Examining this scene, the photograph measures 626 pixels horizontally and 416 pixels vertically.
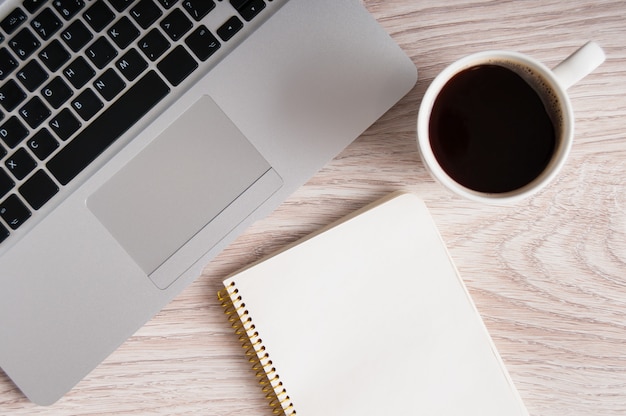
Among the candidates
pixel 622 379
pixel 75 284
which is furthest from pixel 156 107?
pixel 622 379

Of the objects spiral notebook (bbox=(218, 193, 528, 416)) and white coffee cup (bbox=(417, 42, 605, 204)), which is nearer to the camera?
white coffee cup (bbox=(417, 42, 605, 204))

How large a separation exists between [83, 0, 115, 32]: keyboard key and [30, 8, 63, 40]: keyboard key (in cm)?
3

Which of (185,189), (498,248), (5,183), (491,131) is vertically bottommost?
(498,248)

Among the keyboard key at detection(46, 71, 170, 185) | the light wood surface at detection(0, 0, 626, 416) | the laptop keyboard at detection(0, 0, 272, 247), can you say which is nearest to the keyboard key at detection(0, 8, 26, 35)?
the laptop keyboard at detection(0, 0, 272, 247)

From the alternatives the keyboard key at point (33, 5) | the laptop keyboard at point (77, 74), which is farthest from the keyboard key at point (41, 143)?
the keyboard key at point (33, 5)

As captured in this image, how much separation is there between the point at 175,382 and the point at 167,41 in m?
0.32

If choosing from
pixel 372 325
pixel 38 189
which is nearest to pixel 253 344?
pixel 372 325

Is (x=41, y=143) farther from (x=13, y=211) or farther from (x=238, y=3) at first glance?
(x=238, y=3)

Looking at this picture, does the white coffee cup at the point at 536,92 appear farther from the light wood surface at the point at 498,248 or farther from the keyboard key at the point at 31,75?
the keyboard key at the point at 31,75

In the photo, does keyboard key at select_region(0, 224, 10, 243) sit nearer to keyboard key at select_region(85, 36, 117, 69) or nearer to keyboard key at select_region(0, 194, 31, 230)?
keyboard key at select_region(0, 194, 31, 230)

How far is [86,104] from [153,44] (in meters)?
0.08

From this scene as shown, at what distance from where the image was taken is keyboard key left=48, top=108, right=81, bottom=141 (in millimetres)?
526

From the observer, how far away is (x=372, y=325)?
57 centimetres

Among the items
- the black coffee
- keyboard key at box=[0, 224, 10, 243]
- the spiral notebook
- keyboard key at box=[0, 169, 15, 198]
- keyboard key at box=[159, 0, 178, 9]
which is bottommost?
the spiral notebook
